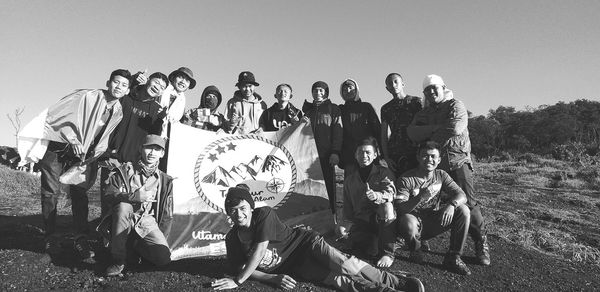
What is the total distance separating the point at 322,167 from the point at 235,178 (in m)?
1.30

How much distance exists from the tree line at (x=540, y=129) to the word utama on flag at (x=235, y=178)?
113 feet

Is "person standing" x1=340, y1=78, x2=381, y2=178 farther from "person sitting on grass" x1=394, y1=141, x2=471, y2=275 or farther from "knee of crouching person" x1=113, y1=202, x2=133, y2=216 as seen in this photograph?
"knee of crouching person" x1=113, y1=202, x2=133, y2=216

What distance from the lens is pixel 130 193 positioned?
3.92 m

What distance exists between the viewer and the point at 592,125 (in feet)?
146

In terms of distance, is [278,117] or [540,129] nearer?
[278,117]

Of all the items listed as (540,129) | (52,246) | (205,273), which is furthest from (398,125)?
(540,129)

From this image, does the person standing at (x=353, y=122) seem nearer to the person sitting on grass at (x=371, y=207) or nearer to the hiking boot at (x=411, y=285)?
the person sitting on grass at (x=371, y=207)

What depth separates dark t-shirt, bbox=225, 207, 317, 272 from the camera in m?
3.43

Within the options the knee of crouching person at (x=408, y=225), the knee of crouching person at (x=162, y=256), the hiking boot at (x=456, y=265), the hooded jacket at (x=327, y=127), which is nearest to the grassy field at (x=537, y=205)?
the hiking boot at (x=456, y=265)

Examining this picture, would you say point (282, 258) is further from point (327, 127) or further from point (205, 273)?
point (327, 127)

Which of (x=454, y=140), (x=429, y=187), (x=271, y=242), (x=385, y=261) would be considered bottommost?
(x=385, y=261)

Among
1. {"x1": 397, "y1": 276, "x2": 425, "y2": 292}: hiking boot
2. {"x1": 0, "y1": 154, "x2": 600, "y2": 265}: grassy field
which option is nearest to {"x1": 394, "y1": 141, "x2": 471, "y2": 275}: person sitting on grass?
{"x1": 397, "y1": 276, "x2": 425, "y2": 292}: hiking boot

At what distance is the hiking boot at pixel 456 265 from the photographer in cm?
414

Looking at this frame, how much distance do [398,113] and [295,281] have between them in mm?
2751
